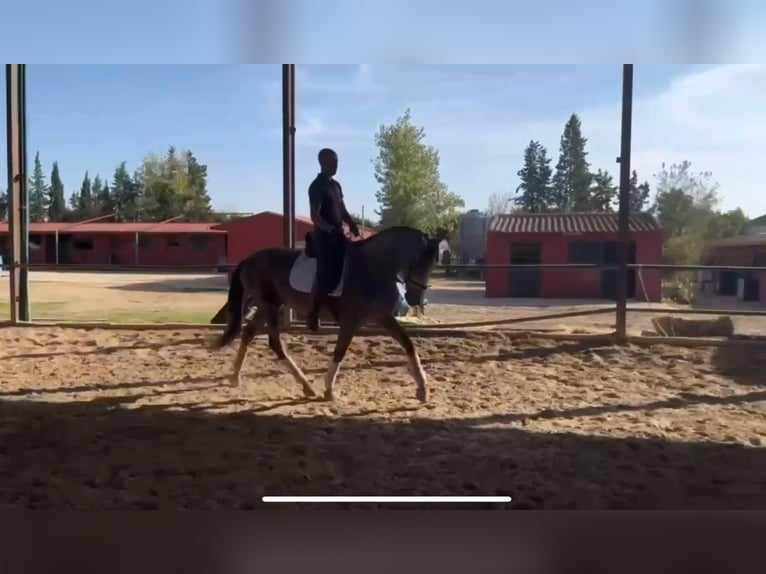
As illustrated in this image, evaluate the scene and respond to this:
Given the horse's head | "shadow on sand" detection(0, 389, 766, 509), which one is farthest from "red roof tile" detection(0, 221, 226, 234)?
the horse's head

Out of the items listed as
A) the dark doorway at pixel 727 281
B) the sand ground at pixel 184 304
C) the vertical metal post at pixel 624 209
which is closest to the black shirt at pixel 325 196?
the sand ground at pixel 184 304

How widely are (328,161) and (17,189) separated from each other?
3576 millimetres

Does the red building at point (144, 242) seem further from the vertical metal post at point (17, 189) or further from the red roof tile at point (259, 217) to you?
the vertical metal post at point (17, 189)

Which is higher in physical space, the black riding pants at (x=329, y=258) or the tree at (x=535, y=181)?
the tree at (x=535, y=181)

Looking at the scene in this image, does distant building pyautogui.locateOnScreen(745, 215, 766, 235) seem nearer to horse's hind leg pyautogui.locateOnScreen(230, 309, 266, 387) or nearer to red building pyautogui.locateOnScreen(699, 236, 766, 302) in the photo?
red building pyautogui.locateOnScreen(699, 236, 766, 302)

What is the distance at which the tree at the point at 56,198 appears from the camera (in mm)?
4723

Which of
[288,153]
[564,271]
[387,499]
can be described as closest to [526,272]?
[564,271]

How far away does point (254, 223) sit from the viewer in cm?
478

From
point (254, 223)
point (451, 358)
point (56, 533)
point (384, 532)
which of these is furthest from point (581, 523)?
point (254, 223)

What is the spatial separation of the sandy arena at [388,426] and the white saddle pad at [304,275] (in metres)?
0.68

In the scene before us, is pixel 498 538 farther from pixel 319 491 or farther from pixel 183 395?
pixel 183 395

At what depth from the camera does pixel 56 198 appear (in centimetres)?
486

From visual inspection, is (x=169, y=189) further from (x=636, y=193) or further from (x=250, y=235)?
(x=636, y=193)

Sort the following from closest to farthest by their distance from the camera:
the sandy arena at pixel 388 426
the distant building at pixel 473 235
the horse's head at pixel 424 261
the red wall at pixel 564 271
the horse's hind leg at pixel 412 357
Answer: the sandy arena at pixel 388 426 < the horse's head at pixel 424 261 < the horse's hind leg at pixel 412 357 < the distant building at pixel 473 235 < the red wall at pixel 564 271
